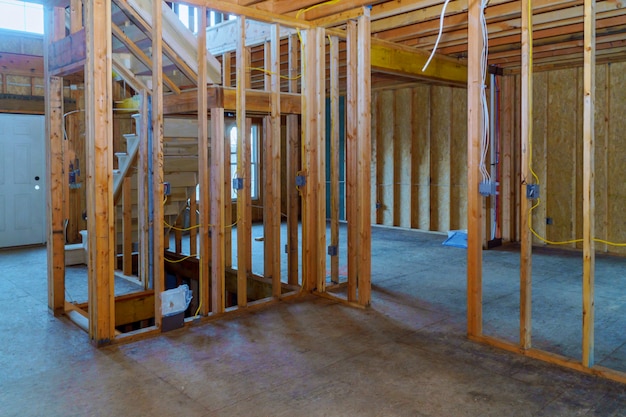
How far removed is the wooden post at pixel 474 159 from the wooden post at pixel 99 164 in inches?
96.5

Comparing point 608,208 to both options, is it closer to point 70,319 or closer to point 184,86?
point 184,86

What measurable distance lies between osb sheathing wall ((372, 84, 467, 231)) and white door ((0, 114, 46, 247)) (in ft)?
18.7

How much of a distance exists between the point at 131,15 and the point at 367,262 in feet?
9.49

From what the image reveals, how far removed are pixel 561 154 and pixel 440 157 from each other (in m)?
2.03

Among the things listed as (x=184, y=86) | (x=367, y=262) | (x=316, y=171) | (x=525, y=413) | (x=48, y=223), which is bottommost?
(x=525, y=413)

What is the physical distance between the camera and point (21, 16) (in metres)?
7.86

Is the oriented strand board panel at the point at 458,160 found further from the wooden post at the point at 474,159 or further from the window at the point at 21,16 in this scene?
the window at the point at 21,16

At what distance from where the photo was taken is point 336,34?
203 inches

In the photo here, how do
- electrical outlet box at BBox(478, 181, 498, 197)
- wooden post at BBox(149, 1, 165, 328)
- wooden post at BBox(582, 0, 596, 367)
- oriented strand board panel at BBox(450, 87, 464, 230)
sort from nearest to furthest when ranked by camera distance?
wooden post at BBox(582, 0, 596, 367), electrical outlet box at BBox(478, 181, 498, 197), wooden post at BBox(149, 1, 165, 328), oriented strand board panel at BBox(450, 87, 464, 230)

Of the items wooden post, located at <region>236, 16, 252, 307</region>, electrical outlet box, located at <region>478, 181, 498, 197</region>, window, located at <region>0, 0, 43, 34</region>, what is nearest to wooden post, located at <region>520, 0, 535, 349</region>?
electrical outlet box, located at <region>478, 181, 498, 197</region>

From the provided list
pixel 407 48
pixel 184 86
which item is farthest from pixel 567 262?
pixel 184 86

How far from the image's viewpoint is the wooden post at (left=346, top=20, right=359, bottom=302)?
4.74 metres

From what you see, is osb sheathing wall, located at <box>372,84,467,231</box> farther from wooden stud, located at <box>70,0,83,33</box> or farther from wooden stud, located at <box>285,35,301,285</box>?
wooden stud, located at <box>70,0,83,33</box>

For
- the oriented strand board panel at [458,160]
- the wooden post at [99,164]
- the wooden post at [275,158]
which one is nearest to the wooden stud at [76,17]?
the wooden post at [99,164]
